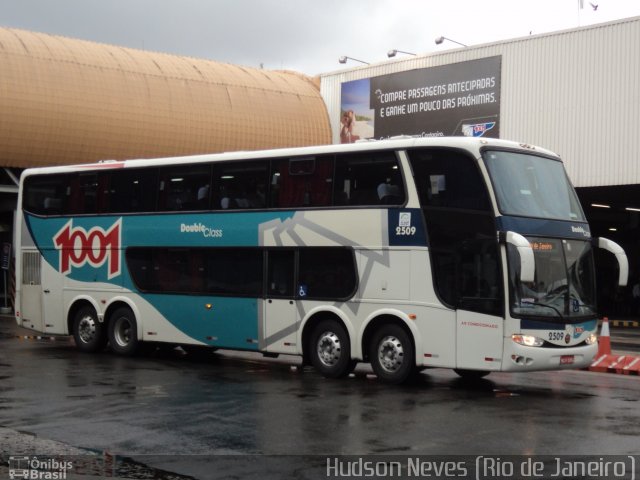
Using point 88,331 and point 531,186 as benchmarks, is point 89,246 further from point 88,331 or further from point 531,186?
point 531,186

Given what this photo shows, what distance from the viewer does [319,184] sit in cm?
1730

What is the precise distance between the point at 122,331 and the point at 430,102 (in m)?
22.0

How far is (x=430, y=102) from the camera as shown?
3991 cm

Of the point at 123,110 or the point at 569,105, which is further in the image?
the point at 123,110

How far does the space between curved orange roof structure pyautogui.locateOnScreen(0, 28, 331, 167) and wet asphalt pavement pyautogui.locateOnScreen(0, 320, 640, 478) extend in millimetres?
23301

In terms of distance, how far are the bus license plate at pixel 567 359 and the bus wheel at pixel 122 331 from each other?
8.98 m

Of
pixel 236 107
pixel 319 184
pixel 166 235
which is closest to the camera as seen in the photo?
pixel 319 184

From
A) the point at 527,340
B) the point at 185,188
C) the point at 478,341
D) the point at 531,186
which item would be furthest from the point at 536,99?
the point at 527,340

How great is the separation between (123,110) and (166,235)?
2449 cm

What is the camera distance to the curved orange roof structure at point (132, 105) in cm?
4053

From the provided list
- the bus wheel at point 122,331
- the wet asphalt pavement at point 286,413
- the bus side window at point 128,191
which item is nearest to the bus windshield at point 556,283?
the wet asphalt pavement at point 286,413

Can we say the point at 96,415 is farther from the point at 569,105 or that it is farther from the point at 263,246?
the point at 569,105

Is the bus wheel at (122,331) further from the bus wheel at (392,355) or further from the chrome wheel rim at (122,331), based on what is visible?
the bus wheel at (392,355)

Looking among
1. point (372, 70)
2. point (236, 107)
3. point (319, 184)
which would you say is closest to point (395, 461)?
point (319, 184)
